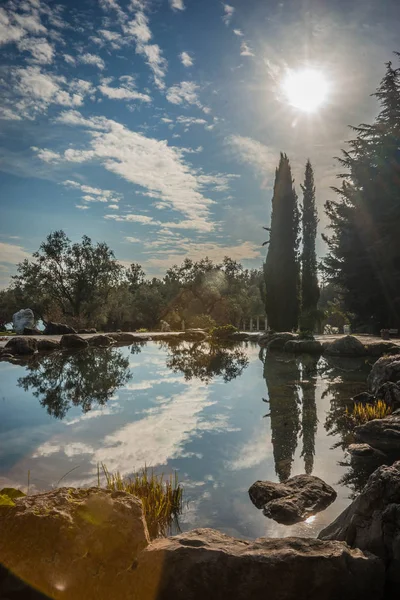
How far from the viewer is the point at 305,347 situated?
66.3ft

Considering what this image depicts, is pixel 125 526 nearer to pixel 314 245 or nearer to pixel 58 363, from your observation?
pixel 58 363

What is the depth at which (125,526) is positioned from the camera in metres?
2.57

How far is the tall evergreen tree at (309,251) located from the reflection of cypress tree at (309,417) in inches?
893

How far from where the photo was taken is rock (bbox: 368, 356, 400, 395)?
918 cm

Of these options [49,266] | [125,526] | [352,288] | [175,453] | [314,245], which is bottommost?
[175,453]

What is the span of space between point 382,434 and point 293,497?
2.68m

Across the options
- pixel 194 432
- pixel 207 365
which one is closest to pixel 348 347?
pixel 207 365

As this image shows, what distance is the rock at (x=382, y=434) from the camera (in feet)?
19.9

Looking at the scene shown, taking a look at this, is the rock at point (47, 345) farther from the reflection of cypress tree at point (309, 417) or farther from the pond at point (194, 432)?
the reflection of cypress tree at point (309, 417)

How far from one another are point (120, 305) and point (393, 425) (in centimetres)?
4265

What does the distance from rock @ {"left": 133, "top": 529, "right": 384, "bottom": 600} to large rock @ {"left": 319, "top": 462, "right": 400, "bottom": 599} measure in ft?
0.35

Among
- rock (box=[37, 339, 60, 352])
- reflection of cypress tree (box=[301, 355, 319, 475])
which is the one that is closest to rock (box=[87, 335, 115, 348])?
rock (box=[37, 339, 60, 352])

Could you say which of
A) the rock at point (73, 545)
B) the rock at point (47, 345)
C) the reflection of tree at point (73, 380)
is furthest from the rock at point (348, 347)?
the rock at point (73, 545)

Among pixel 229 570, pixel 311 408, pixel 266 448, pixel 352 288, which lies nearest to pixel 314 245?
pixel 352 288
